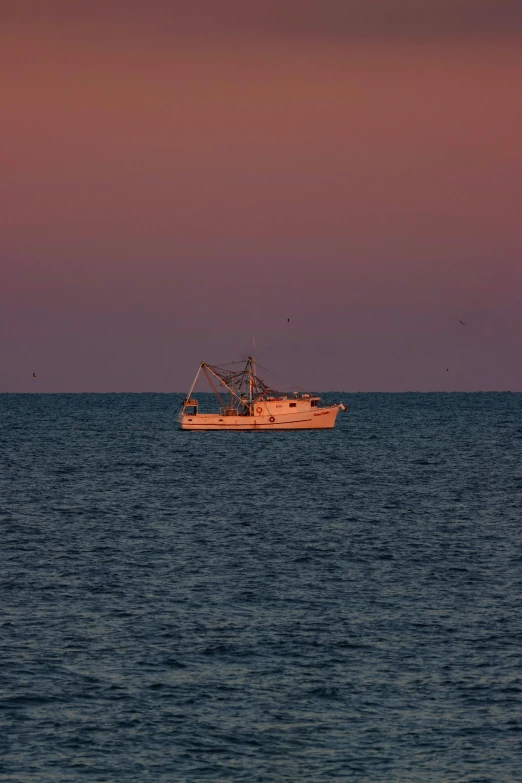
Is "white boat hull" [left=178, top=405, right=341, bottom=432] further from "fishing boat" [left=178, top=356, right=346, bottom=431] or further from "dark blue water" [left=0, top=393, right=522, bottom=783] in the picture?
"dark blue water" [left=0, top=393, right=522, bottom=783]

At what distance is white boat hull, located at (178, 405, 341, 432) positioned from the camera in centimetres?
18750

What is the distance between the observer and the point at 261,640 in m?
46.4

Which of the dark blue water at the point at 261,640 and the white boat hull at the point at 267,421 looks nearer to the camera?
the dark blue water at the point at 261,640

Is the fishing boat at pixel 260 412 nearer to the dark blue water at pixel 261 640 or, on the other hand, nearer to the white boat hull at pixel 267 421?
the white boat hull at pixel 267 421

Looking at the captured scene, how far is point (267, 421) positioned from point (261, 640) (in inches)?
5553

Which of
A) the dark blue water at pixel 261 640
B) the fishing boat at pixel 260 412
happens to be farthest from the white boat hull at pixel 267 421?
the dark blue water at pixel 261 640

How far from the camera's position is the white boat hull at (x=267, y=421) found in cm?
18750

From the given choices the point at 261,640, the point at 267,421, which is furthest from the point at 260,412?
the point at 261,640

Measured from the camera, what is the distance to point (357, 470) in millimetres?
130375

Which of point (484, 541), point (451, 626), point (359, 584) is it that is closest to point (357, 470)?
point (484, 541)

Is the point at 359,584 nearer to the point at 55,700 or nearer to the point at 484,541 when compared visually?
the point at 484,541

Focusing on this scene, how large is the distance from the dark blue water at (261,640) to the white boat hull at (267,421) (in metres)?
89.1

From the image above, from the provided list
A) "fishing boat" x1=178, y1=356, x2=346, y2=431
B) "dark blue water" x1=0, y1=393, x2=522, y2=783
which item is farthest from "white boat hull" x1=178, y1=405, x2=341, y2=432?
"dark blue water" x1=0, y1=393, x2=522, y2=783

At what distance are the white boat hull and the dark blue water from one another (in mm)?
89064
